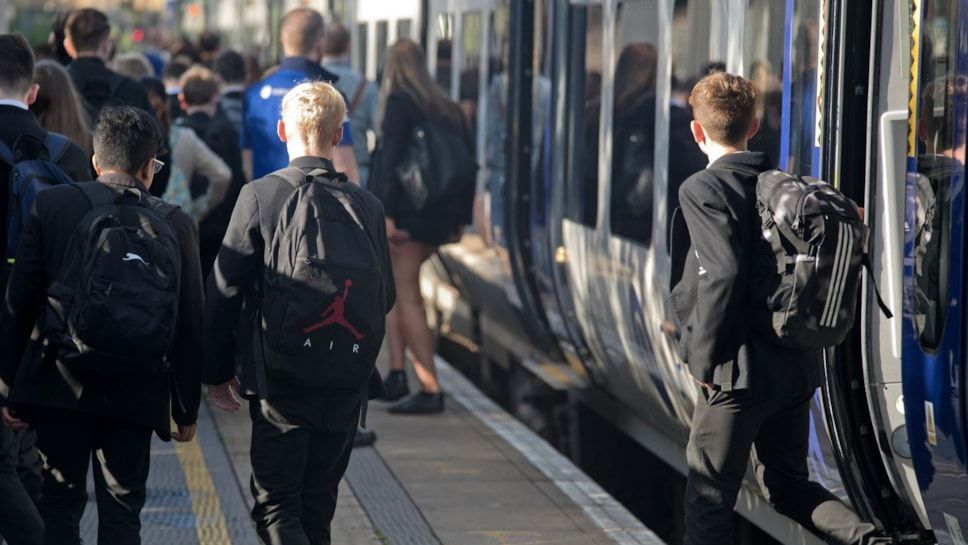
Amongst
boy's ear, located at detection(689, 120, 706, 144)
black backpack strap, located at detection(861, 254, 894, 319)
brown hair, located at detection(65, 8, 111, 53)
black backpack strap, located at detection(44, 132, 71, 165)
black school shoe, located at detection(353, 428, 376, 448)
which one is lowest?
black school shoe, located at detection(353, 428, 376, 448)

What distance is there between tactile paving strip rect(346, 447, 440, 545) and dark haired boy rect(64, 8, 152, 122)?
5.88 feet

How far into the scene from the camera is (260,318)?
471 centimetres

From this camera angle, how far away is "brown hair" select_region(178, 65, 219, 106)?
28.6ft

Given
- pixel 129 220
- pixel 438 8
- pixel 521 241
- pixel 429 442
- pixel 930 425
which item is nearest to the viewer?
pixel 930 425

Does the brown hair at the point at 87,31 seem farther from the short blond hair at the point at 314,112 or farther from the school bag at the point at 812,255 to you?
the school bag at the point at 812,255

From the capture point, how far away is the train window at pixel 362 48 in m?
14.9

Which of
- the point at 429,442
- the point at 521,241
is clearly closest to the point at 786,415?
the point at 429,442

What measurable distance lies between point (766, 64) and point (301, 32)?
9.96 ft

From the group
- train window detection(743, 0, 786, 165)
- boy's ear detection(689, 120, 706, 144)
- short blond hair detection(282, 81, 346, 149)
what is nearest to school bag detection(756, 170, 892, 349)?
boy's ear detection(689, 120, 706, 144)

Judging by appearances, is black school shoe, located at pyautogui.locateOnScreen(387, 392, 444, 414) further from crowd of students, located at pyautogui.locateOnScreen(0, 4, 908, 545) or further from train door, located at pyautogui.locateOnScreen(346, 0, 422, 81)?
train door, located at pyautogui.locateOnScreen(346, 0, 422, 81)

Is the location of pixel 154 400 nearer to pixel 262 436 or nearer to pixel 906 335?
pixel 262 436

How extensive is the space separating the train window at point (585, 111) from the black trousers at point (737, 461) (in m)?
2.84

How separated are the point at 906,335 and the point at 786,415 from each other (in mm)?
484

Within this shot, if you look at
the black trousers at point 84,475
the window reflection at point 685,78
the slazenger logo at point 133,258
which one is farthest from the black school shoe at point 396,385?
the slazenger logo at point 133,258
